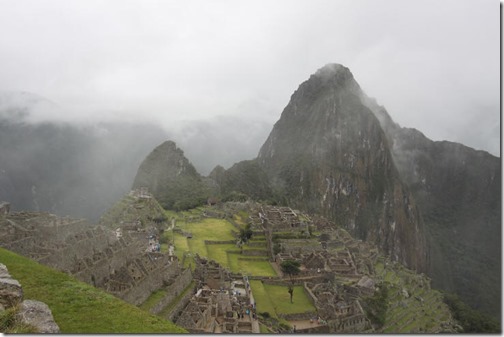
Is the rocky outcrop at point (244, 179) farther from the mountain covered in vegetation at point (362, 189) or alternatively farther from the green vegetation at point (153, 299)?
the green vegetation at point (153, 299)

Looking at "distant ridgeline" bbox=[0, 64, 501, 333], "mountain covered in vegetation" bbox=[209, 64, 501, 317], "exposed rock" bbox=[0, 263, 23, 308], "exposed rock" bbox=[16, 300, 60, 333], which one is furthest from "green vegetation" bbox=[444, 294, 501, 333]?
"mountain covered in vegetation" bbox=[209, 64, 501, 317]

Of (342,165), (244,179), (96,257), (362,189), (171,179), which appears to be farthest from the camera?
(362,189)

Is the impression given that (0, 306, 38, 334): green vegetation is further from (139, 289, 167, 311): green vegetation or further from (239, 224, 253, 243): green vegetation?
(239, 224, 253, 243): green vegetation

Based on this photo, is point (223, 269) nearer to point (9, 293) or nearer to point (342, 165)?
point (9, 293)

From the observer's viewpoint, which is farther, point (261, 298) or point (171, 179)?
point (171, 179)

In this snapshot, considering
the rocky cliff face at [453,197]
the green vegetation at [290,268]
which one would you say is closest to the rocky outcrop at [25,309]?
the green vegetation at [290,268]

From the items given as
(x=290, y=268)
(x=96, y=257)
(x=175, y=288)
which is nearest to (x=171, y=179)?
(x=290, y=268)
